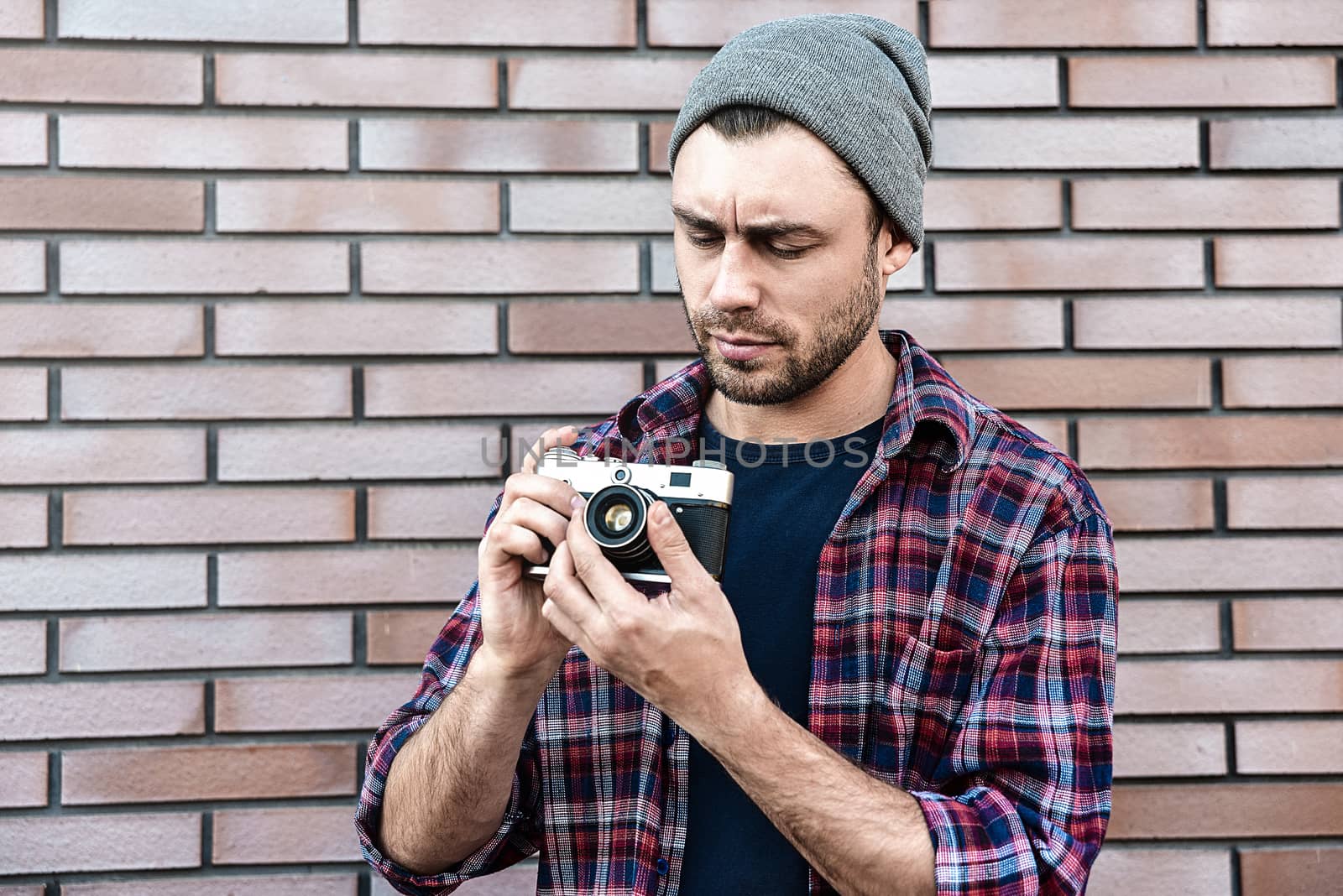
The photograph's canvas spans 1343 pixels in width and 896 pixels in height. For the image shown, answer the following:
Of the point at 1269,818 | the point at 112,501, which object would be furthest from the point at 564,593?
the point at 1269,818

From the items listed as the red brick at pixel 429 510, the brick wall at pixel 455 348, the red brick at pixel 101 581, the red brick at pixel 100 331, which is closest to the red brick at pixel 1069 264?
the brick wall at pixel 455 348

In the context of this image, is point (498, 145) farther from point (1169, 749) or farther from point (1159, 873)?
point (1159, 873)

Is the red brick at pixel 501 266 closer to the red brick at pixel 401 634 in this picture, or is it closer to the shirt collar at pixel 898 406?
the shirt collar at pixel 898 406

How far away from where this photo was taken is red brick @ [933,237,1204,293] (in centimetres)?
187

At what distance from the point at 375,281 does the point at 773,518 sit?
2.78ft

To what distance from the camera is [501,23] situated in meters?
1.83

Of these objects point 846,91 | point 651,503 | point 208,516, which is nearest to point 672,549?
point 651,503

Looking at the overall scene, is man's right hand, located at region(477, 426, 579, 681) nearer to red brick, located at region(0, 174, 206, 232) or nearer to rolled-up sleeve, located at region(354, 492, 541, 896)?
rolled-up sleeve, located at region(354, 492, 541, 896)

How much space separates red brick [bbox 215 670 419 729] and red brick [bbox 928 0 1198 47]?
1492 mm

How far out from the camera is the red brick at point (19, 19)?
178 cm

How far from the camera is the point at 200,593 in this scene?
70.7 inches

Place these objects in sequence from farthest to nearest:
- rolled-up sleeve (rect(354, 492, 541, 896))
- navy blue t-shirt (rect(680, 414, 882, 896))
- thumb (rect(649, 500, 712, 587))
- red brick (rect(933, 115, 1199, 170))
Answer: red brick (rect(933, 115, 1199, 170)) → rolled-up sleeve (rect(354, 492, 541, 896)) → navy blue t-shirt (rect(680, 414, 882, 896)) → thumb (rect(649, 500, 712, 587))

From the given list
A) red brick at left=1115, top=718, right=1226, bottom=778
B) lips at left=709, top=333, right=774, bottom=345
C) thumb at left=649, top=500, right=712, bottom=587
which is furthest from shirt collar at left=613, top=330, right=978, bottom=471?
red brick at left=1115, top=718, right=1226, bottom=778

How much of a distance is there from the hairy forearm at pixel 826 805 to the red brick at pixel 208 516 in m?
0.90
